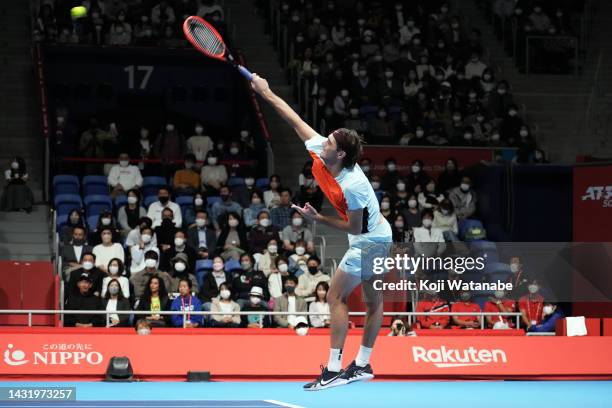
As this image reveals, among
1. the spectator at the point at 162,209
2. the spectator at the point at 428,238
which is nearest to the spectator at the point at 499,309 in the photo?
the spectator at the point at 428,238

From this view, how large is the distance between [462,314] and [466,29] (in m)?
13.6

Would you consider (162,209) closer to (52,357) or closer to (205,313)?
(205,313)

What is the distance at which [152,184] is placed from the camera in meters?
23.6

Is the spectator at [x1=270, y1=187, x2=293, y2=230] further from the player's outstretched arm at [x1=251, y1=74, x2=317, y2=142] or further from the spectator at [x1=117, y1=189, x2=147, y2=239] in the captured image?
the player's outstretched arm at [x1=251, y1=74, x2=317, y2=142]

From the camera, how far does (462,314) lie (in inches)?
752

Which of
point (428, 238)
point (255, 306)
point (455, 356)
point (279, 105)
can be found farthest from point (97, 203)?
point (279, 105)

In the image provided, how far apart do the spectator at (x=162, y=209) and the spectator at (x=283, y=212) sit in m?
1.74

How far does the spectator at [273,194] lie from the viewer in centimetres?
2294

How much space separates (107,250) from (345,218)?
982 centimetres

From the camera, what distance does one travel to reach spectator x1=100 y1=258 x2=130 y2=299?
19609 mm

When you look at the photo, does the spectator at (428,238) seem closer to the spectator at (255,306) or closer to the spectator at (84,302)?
the spectator at (255,306)

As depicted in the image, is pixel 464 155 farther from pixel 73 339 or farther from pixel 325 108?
pixel 73 339

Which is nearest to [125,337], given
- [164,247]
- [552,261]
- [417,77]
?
[164,247]

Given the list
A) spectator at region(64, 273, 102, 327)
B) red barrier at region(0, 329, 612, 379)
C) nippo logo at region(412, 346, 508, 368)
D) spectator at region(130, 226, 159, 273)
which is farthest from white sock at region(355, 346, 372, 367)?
spectator at region(130, 226, 159, 273)
